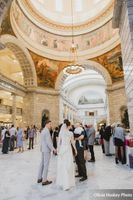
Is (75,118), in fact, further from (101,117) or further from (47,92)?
(47,92)

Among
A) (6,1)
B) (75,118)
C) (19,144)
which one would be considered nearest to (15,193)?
(6,1)

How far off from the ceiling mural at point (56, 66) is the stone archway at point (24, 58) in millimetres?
692

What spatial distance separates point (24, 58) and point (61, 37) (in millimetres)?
6251

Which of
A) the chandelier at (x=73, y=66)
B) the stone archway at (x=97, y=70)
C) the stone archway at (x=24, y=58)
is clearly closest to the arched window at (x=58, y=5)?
the chandelier at (x=73, y=66)

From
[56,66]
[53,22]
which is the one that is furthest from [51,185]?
[53,22]

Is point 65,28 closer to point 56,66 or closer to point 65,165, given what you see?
point 56,66

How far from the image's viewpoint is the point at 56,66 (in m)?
21.2

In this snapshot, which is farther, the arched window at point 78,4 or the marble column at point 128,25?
the arched window at point 78,4

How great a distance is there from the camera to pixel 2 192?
346 cm

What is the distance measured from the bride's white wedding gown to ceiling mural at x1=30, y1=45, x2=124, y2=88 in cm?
1606

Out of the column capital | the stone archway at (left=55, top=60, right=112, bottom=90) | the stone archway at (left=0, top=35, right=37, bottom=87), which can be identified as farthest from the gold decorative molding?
the column capital

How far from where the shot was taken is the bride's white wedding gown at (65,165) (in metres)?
3.58

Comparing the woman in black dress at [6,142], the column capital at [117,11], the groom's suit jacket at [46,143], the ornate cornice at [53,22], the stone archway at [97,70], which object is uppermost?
the ornate cornice at [53,22]

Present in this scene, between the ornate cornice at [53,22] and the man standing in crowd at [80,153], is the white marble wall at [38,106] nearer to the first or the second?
the ornate cornice at [53,22]
